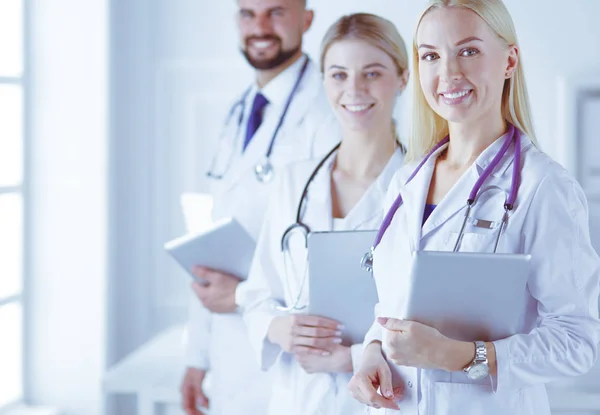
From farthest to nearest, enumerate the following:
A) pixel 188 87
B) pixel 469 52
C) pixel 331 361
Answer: pixel 188 87, pixel 331 361, pixel 469 52

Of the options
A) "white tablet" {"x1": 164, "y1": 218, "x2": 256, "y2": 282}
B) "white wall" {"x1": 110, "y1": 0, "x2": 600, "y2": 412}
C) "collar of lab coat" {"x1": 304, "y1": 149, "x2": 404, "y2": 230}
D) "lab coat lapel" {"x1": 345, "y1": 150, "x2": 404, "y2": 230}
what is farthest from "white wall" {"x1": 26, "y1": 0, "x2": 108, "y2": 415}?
"lab coat lapel" {"x1": 345, "y1": 150, "x2": 404, "y2": 230}

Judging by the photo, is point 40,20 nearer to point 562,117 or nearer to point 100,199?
point 100,199

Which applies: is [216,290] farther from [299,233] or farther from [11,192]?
[11,192]

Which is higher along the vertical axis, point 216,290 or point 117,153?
point 117,153

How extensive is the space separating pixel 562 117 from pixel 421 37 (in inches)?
70.8

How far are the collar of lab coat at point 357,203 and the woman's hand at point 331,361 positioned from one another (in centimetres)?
24

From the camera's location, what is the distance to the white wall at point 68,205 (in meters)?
2.56

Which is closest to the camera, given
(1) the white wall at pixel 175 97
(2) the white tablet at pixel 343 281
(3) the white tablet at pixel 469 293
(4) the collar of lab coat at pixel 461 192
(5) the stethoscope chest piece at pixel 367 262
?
(3) the white tablet at pixel 469 293

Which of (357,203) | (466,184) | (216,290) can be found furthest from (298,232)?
(466,184)

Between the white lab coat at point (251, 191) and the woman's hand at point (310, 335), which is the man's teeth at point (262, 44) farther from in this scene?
the woman's hand at point (310, 335)

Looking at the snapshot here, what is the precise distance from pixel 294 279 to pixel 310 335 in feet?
0.50

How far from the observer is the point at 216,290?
1.85m

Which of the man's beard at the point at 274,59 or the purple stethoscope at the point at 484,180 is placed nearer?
the purple stethoscope at the point at 484,180

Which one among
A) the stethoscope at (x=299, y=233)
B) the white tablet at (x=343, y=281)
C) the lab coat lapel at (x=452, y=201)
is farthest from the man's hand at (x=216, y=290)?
the lab coat lapel at (x=452, y=201)
